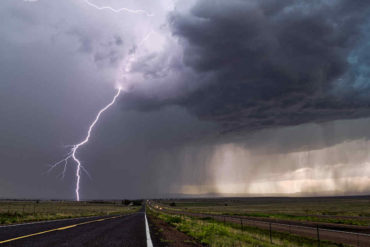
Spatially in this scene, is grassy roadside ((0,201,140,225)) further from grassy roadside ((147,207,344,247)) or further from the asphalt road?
grassy roadside ((147,207,344,247))

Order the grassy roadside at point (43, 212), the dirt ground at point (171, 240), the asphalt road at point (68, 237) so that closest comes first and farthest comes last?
1. the asphalt road at point (68, 237)
2. the dirt ground at point (171, 240)
3. the grassy roadside at point (43, 212)

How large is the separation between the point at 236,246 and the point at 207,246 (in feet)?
4.22

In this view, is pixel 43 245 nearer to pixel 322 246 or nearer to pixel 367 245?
pixel 322 246

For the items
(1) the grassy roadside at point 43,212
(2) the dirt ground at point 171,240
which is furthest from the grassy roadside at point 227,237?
(1) the grassy roadside at point 43,212

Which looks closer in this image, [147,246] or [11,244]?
[11,244]

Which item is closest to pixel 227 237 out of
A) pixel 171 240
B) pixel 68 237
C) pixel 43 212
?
pixel 171 240

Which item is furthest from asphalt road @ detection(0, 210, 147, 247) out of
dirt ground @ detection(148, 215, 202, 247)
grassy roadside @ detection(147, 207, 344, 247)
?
grassy roadside @ detection(147, 207, 344, 247)

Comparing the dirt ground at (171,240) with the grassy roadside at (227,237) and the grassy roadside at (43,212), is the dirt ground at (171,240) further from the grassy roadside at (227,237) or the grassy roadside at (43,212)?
the grassy roadside at (43,212)

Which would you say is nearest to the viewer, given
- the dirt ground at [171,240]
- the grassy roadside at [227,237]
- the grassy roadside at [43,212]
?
the dirt ground at [171,240]

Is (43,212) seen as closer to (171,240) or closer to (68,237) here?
(68,237)

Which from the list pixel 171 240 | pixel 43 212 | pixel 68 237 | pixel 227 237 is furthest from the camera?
pixel 43 212

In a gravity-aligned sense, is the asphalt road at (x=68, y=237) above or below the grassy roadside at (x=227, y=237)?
above

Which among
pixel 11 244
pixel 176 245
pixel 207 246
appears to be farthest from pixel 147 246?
pixel 11 244

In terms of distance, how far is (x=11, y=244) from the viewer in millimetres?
8016
